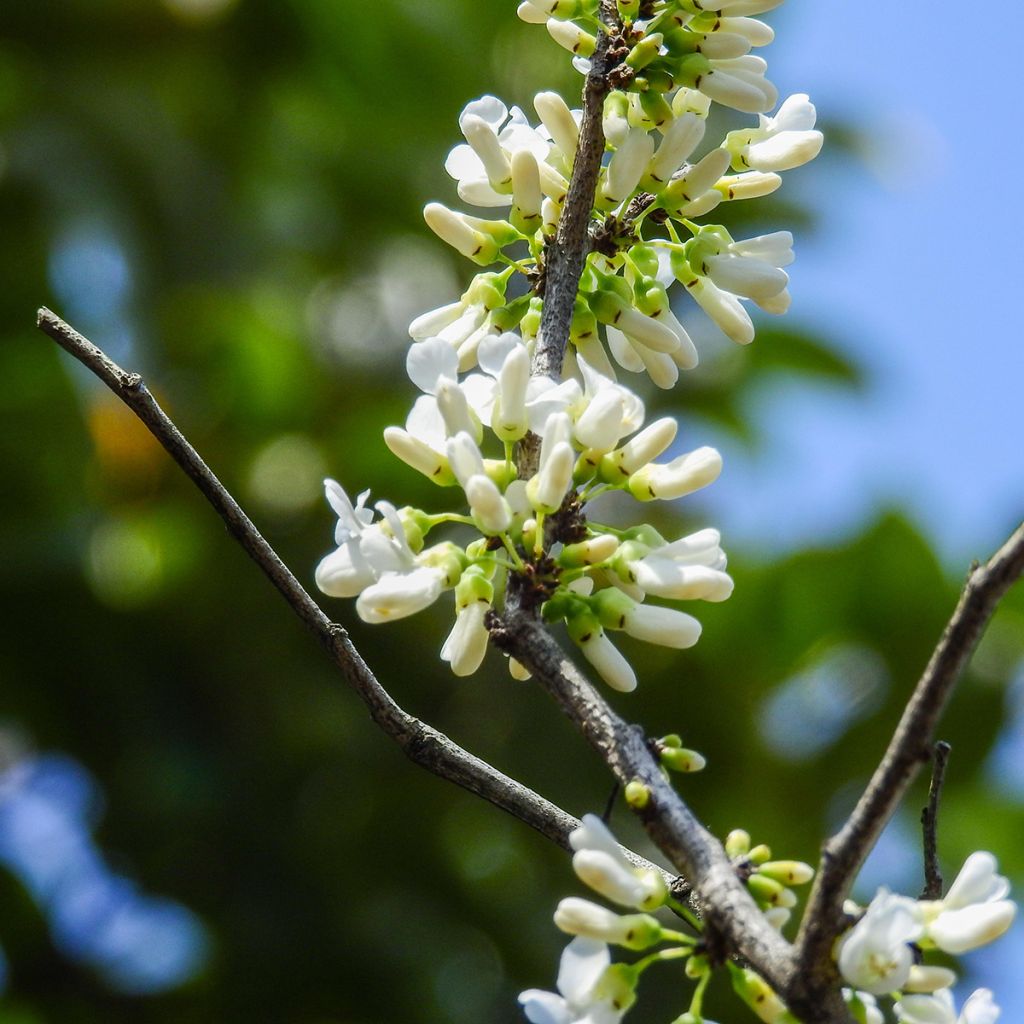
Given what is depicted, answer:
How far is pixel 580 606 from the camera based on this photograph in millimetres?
1455

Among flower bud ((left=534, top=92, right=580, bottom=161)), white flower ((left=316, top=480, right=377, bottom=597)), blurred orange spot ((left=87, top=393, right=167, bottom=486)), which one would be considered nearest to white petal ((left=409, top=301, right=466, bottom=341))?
flower bud ((left=534, top=92, right=580, bottom=161))

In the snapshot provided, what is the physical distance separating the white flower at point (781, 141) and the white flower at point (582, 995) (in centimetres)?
111

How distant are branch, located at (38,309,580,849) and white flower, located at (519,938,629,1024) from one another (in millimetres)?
202

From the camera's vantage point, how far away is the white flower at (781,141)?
189cm

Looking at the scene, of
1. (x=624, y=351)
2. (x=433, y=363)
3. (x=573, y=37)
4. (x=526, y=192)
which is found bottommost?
(x=433, y=363)

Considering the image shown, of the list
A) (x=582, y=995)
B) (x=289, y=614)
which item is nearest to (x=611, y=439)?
(x=582, y=995)

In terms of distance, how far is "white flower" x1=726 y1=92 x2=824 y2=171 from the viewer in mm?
1888

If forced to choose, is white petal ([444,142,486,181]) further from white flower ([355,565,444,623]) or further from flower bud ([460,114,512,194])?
white flower ([355,565,444,623])

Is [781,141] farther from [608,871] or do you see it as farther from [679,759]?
[608,871]

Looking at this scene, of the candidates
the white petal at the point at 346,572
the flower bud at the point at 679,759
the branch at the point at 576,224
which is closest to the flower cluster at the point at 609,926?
the flower bud at the point at 679,759

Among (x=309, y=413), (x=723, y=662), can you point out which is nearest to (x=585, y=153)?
(x=723, y=662)

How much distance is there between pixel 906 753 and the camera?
99 centimetres

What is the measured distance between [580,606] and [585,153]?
56cm

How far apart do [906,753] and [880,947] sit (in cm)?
21
